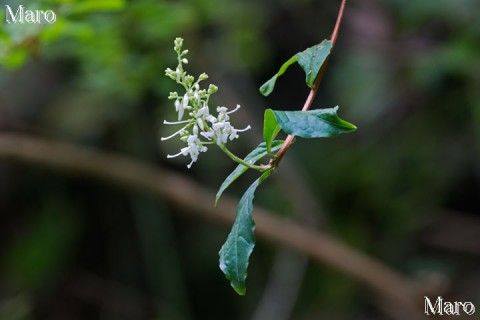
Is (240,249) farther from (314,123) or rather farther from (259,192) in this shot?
(259,192)

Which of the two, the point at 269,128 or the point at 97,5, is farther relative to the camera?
the point at 97,5

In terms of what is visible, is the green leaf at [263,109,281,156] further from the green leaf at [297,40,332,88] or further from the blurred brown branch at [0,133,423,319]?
the blurred brown branch at [0,133,423,319]

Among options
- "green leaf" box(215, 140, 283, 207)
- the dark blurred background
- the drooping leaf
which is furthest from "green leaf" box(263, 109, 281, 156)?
the dark blurred background

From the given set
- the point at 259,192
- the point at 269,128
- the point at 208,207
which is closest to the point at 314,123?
the point at 269,128

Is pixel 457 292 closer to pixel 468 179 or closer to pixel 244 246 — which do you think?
pixel 468 179

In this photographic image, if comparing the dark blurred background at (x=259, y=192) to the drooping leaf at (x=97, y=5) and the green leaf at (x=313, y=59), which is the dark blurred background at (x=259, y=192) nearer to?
the drooping leaf at (x=97, y=5)

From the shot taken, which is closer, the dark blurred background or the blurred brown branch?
the blurred brown branch
